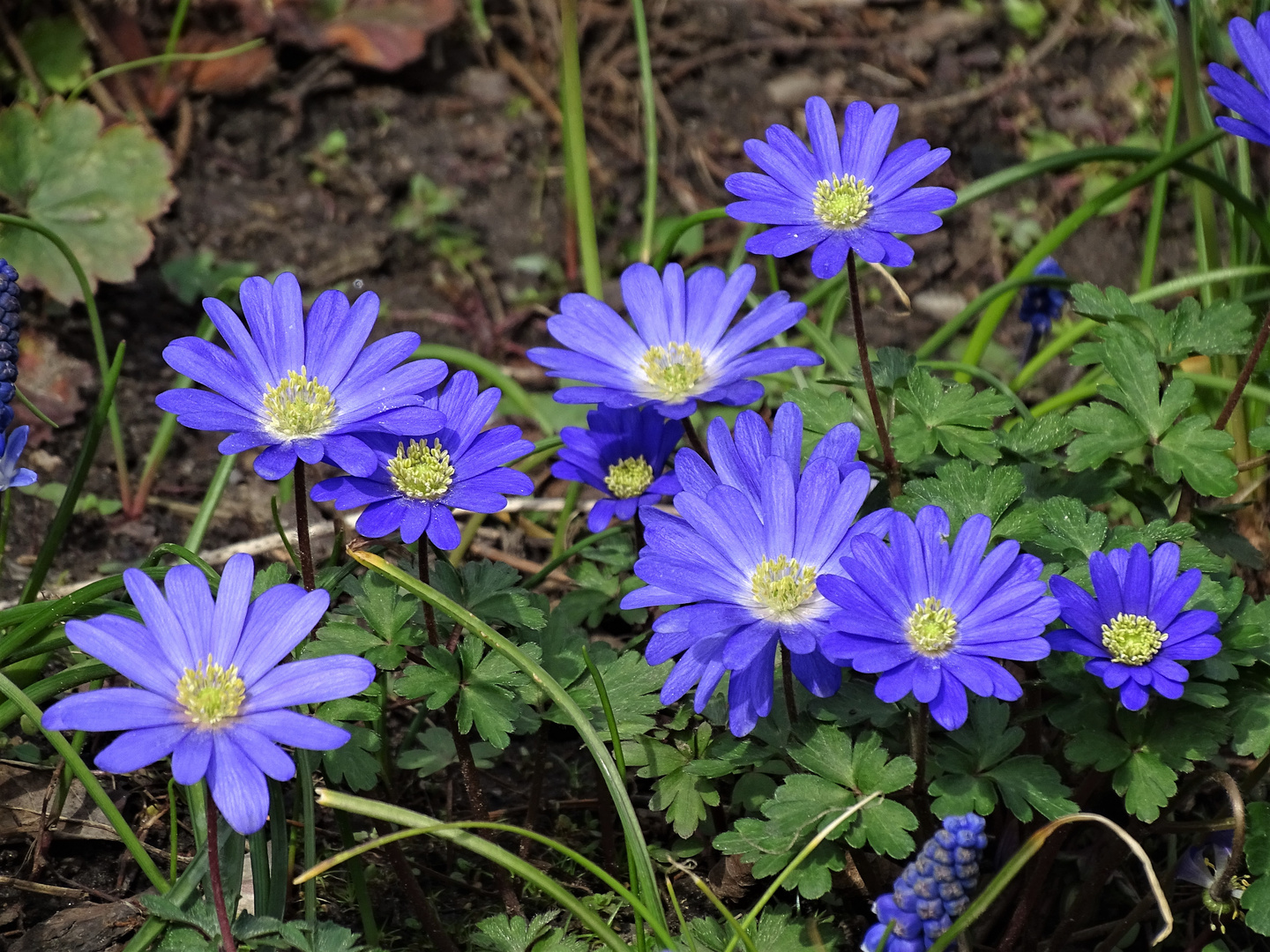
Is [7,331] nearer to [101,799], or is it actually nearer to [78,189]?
[101,799]

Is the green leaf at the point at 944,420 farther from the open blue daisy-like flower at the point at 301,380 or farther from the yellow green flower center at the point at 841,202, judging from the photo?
the open blue daisy-like flower at the point at 301,380

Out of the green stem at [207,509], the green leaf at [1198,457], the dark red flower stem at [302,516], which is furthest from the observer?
the green stem at [207,509]

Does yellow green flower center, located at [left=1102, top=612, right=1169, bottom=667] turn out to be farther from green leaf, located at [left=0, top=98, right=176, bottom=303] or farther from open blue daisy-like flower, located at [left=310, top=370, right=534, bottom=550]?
green leaf, located at [left=0, top=98, right=176, bottom=303]

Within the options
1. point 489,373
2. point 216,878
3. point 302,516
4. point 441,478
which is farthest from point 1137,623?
point 489,373

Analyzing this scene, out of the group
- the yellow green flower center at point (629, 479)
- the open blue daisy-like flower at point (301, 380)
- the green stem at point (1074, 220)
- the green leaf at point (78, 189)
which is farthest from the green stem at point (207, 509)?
the green stem at point (1074, 220)

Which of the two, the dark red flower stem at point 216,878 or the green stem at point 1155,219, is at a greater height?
the green stem at point 1155,219
